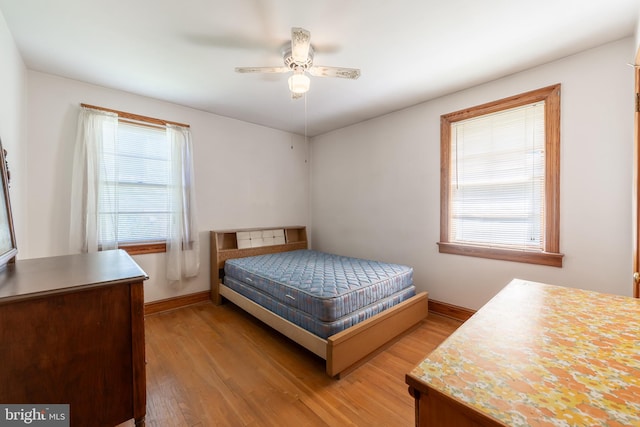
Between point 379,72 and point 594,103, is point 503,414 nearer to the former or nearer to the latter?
point 379,72

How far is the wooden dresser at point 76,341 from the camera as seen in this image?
99 centimetres

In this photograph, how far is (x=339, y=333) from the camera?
1.95 metres

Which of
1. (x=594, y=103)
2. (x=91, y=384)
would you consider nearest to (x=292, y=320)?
(x=91, y=384)

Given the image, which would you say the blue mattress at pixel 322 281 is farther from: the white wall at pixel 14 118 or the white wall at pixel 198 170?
the white wall at pixel 14 118

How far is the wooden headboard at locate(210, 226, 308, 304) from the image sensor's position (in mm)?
3437

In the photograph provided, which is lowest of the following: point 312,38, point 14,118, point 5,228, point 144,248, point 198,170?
point 144,248

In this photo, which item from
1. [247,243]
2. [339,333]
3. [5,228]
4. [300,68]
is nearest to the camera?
[5,228]

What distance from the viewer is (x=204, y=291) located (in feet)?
11.5

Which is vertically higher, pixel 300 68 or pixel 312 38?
pixel 312 38

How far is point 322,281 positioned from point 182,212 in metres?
2.06

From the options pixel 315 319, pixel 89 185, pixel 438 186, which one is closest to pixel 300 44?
pixel 315 319

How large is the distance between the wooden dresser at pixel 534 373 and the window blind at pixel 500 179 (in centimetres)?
169

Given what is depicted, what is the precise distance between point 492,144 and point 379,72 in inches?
56.2

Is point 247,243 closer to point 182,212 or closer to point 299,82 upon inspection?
point 182,212
